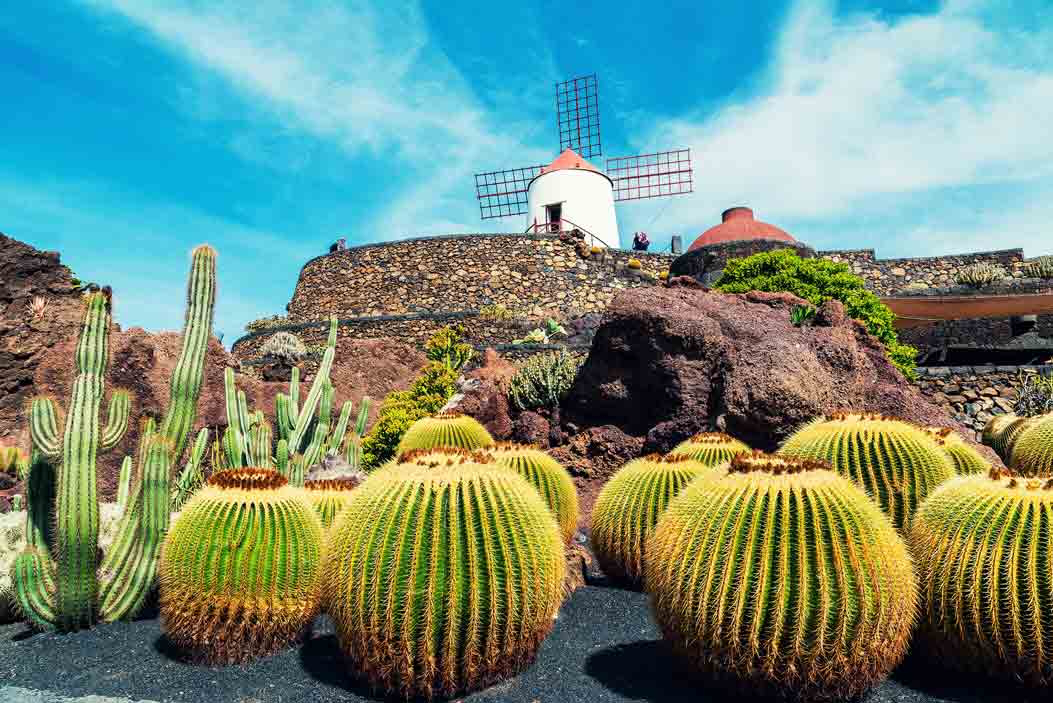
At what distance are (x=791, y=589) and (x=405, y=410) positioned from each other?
8424mm

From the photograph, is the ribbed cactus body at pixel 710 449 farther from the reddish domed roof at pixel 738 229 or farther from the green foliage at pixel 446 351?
the reddish domed roof at pixel 738 229

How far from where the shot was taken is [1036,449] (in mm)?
7168

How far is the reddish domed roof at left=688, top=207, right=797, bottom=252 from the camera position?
1095 inches

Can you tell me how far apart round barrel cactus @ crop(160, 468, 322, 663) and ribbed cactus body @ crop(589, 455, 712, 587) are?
6.65ft

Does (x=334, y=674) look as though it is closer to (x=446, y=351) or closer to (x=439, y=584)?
(x=439, y=584)

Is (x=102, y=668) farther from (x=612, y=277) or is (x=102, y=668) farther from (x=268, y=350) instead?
(x=612, y=277)

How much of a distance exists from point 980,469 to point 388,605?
389 centimetres

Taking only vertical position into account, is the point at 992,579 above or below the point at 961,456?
below

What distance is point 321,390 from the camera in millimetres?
9320

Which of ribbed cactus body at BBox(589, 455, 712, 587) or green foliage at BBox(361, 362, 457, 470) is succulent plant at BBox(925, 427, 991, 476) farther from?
green foliage at BBox(361, 362, 457, 470)

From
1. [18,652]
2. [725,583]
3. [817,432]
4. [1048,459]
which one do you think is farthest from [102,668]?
[1048,459]

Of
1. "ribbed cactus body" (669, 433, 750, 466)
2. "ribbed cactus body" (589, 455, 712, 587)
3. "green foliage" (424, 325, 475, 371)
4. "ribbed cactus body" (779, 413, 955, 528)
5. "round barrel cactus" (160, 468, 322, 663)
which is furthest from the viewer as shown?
"green foliage" (424, 325, 475, 371)

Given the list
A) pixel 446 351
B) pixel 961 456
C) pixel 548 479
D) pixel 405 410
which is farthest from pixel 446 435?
pixel 446 351

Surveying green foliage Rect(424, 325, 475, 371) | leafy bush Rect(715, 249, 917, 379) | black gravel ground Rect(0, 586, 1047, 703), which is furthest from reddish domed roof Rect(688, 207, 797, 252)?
black gravel ground Rect(0, 586, 1047, 703)
